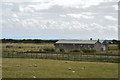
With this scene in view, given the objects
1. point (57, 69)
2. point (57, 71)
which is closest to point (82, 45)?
point (57, 69)

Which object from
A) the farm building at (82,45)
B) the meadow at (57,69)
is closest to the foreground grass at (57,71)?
the meadow at (57,69)

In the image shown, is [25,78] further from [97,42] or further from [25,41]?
[25,41]

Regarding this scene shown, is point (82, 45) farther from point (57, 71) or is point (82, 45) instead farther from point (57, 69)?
point (57, 71)

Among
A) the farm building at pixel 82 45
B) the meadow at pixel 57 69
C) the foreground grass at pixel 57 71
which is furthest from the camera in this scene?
the farm building at pixel 82 45

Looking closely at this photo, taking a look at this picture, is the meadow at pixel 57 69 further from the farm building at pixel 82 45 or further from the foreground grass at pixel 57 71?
the farm building at pixel 82 45

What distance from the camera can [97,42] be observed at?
88.2 m

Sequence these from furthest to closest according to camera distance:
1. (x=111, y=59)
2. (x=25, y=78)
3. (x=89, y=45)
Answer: (x=89, y=45)
(x=111, y=59)
(x=25, y=78)

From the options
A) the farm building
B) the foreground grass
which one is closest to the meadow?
the foreground grass

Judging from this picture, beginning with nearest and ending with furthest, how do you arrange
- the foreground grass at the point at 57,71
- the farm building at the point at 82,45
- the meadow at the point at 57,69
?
the foreground grass at the point at 57,71 < the meadow at the point at 57,69 < the farm building at the point at 82,45

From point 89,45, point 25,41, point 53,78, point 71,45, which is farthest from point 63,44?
point 25,41

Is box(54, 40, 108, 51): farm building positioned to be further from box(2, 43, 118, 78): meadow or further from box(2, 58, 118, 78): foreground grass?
box(2, 58, 118, 78): foreground grass

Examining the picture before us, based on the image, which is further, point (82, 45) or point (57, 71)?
point (82, 45)

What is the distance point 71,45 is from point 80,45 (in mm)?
2634

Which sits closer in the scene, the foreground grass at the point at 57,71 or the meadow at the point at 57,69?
the foreground grass at the point at 57,71
